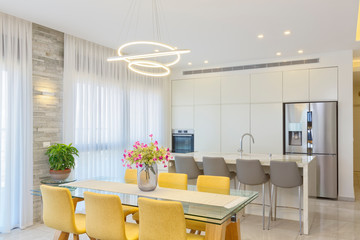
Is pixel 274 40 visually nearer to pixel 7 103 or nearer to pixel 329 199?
pixel 329 199

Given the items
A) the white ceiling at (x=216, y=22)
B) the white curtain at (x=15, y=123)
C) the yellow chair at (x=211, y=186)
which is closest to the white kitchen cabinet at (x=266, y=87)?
the white ceiling at (x=216, y=22)

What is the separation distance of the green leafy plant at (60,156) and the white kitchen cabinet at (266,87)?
3.97m

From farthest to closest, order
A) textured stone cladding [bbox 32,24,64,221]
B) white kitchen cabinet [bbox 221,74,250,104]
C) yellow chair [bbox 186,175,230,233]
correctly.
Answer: white kitchen cabinet [bbox 221,74,250,104]
textured stone cladding [bbox 32,24,64,221]
yellow chair [bbox 186,175,230,233]

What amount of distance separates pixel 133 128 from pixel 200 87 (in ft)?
6.49

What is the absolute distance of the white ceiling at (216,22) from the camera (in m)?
3.49

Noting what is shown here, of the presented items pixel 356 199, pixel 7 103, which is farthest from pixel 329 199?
pixel 7 103

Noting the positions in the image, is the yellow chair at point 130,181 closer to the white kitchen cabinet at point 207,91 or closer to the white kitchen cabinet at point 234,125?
the white kitchen cabinet at point 234,125

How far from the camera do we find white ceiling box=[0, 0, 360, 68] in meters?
3.49

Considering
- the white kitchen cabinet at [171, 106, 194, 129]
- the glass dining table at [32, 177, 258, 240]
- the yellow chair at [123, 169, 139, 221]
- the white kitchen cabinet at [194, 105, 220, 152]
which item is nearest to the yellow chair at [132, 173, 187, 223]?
the yellow chair at [123, 169, 139, 221]

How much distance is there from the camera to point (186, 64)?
6.82 m

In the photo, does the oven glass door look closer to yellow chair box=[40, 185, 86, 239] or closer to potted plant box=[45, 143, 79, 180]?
potted plant box=[45, 143, 79, 180]

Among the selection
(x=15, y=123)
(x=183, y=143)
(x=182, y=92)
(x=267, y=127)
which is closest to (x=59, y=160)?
(x=15, y=123)

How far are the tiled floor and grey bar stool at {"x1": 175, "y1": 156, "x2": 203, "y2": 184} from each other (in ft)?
3.18

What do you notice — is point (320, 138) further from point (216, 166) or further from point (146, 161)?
point (146, 161)
